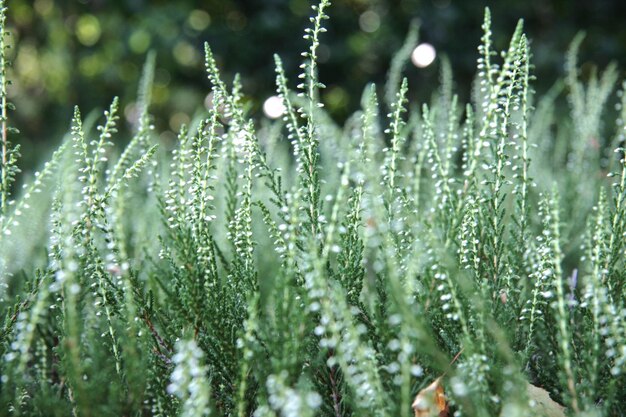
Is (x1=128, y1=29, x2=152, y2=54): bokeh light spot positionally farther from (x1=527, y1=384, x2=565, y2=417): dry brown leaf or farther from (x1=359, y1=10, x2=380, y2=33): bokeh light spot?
(x1=527, y1=384, x2=565, y2=417): dry brown leaf

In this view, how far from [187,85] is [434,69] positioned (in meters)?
2.59

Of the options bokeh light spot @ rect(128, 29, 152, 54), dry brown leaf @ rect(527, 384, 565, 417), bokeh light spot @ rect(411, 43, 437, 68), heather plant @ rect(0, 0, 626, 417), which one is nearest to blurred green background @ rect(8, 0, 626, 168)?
bokeh light spot @ rect(128, 29, 152, 54)

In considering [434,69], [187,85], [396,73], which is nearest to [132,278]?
[396,73]

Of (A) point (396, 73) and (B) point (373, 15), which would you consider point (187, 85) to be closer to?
(B) point (373, 15)

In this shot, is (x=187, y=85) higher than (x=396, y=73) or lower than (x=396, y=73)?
higher

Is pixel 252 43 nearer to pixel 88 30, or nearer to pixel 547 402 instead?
pixel 88 30

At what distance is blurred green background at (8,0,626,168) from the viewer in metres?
5.57

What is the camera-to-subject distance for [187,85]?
659cm

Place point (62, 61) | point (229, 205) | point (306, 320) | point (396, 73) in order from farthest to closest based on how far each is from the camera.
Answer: point (62, 61), point (396, 73), point (229, 205), point (306, 320)

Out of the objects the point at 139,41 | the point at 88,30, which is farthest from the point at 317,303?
the point at 88,30

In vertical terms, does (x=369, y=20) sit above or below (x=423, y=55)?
above

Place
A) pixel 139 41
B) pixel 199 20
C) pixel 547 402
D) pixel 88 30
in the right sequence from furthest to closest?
pixel 88 30 < pixel 199 20 < pixel 139 41 < pixel 547 402

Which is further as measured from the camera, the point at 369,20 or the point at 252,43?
the point at 369,20

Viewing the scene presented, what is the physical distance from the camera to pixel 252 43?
5.76 m
